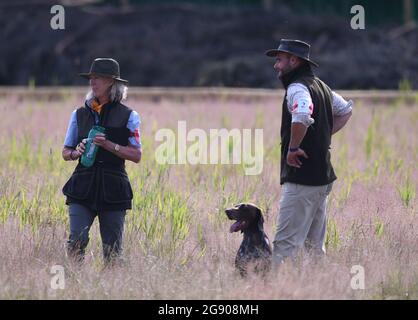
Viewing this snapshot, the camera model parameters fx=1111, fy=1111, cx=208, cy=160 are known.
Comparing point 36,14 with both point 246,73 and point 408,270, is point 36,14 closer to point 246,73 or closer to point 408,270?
point 246,73

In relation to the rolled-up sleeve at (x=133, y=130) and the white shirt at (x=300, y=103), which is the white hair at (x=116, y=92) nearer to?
the rolled-up sleeve at (x=133, y=130)

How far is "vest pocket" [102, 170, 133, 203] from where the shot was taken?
804 cm

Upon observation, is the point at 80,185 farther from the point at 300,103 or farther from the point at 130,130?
the point at 300,103

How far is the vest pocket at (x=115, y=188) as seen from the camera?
316 inches

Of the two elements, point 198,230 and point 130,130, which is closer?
point 130,130

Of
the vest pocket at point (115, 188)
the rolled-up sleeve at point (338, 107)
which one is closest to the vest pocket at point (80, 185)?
the vest pocket at point (115, 188)

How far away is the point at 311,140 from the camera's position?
7.90m

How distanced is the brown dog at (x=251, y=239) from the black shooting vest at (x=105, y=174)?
83 cm

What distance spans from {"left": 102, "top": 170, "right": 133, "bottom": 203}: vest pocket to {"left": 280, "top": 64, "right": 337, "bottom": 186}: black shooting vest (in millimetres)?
1154
